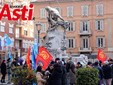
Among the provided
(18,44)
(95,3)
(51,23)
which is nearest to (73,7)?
(95,3)

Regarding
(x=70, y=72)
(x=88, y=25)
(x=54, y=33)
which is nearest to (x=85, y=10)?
(x=88, y=25)

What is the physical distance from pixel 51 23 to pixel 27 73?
13427 millimetres

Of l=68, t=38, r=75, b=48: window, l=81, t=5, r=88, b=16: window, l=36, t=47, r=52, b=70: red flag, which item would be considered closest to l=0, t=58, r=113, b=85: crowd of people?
l=36, t=47, r=52, b=70: red flag

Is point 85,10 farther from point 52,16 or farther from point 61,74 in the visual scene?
point 61,74

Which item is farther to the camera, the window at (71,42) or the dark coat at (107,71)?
the window at (71,42)

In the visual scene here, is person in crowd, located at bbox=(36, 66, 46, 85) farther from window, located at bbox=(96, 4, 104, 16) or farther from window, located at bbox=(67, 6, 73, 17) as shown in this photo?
window, located at bbox=(67, 6, 73, 17)

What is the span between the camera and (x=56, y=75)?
43.7 feet

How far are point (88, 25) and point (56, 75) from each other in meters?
47.2

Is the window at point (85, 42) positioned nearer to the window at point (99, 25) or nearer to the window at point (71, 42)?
the window at point (71, 42)

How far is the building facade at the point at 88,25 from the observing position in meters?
58.5

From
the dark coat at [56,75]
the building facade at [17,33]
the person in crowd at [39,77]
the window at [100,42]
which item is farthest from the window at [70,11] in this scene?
the person in crowd at [39,77]

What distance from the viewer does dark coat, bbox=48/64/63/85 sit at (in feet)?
43.4

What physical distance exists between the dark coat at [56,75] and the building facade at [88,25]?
45216mm

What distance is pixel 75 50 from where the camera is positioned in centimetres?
6003
